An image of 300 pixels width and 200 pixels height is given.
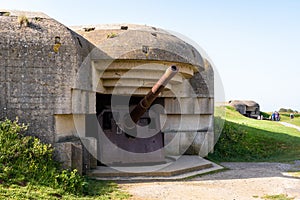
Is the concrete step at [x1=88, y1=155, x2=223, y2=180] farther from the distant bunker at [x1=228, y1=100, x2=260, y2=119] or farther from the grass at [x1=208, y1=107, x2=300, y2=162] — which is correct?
the distant bunker at [x1=228, y1=100, x2=260, y2=119]

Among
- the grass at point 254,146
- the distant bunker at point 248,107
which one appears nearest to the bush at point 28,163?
the grass at point 254,146

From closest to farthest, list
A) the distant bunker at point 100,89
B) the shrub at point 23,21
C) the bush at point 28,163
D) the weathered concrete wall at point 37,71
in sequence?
the bush at point 28,163
the weathered concrete wall at point 37,71
the distant bunker at point 100,89
the shrub at point 23,21

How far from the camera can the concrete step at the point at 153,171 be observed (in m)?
8.04

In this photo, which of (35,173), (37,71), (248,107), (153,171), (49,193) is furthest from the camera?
(248,107)

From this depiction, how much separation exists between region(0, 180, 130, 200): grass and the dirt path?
0.35 meters

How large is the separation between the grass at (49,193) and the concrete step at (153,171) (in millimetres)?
958

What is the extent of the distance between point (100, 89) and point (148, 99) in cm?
152

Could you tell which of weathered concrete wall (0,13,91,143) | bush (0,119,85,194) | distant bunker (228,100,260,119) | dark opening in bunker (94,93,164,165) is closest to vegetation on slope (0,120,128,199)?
bush (0,119,85,194)

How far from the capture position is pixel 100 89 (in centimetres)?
918

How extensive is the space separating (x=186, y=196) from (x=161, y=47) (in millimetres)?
3930

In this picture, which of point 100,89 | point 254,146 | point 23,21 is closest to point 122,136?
point 100,89

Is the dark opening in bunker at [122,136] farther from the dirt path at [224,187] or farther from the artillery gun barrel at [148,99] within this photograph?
the dirt path at [224,187]

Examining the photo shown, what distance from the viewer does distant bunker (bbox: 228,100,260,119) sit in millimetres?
30248

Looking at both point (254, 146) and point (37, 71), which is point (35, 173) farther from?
point (254, 146)
